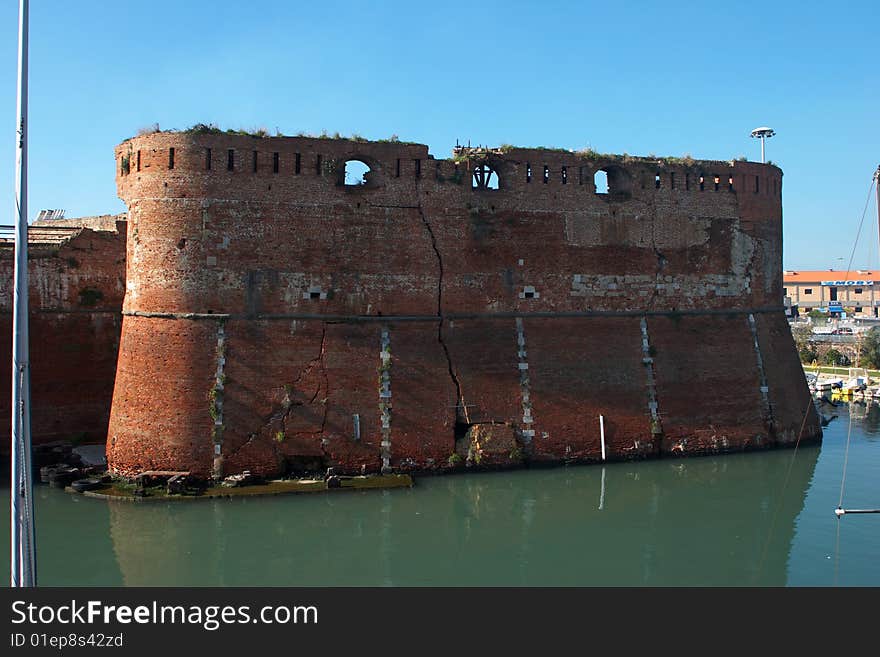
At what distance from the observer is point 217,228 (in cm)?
1689

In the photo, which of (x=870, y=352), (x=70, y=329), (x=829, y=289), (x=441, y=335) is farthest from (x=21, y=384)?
(x=829, y=289)

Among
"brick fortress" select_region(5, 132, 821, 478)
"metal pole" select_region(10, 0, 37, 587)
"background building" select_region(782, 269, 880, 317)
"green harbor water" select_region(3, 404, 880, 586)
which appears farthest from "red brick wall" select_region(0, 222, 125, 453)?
"background building" select_region(782, 269, 880, 317)

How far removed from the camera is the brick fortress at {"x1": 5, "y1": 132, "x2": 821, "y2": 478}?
16.8 meters

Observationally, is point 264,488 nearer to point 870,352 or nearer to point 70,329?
point 70,329

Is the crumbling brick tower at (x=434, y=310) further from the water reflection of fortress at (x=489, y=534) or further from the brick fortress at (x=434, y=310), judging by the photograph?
the water reflection of fortress at (x=489, y=534)

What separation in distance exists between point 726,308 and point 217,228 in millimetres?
12436

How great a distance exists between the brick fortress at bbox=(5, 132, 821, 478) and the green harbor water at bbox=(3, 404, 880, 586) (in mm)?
1261

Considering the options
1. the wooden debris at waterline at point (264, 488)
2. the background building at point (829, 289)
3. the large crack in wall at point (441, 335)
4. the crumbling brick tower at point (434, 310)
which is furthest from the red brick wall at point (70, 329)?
the background building at point (829, 289)

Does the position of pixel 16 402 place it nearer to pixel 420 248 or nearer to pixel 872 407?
pixel 420 248

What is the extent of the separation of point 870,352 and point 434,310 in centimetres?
2862

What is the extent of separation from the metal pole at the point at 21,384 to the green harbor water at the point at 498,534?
4140mm

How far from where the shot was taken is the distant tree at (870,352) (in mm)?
38531

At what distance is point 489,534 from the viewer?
14.2m

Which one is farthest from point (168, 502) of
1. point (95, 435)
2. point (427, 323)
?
point (427, 323)
